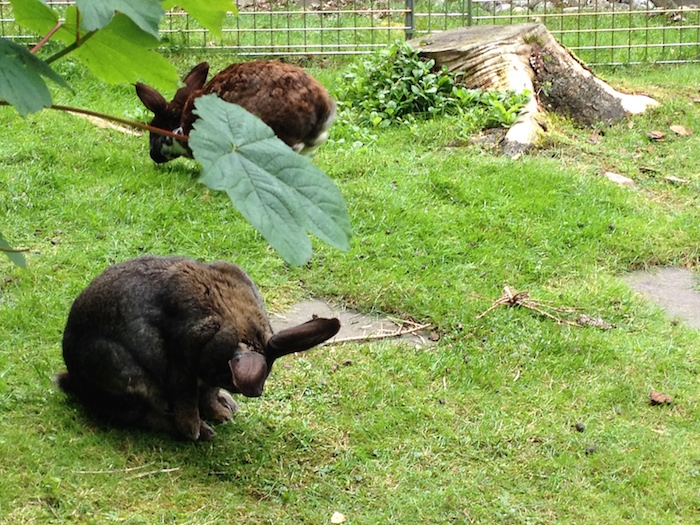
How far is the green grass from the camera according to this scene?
3.90m

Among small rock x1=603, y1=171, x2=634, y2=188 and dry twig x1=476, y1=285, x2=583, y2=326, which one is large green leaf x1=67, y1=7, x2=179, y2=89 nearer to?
dry twig x1=476, y1=285, x2=583, y2=326

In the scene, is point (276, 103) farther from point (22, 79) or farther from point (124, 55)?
point (22, 79)

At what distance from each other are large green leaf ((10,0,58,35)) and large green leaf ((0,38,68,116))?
Answer: 7.3 inches

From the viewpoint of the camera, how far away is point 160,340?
3.99 m

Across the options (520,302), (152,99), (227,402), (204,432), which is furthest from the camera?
(152,99)

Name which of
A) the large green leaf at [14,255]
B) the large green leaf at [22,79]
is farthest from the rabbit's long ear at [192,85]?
the large green leaf at [22,79]

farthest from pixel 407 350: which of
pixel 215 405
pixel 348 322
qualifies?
pixel 215 405

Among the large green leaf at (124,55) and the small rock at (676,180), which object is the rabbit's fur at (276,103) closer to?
the small rock at (676,180)

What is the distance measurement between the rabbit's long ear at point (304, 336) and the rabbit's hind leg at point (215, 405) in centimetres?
55

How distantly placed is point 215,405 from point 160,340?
489 mm

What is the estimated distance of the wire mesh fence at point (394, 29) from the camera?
10.4 meters

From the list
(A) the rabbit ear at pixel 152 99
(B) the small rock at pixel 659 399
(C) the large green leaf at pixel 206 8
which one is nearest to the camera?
(C) the large green leaf at pixel 206 8

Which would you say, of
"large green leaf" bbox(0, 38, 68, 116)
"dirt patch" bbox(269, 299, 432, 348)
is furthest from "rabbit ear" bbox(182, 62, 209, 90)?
"large green leaf" bbox(0, 38, 68, 116)

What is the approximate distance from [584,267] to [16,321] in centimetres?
345
